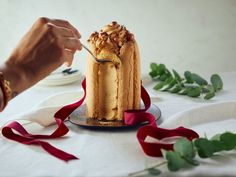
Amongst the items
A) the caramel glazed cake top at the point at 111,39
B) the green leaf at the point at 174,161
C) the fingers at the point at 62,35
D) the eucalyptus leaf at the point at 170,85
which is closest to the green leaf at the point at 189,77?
the eucalyptus leaf at the point at 170,85

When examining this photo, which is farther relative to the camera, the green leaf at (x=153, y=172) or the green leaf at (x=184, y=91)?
the green leaf at (x=184, y=91)

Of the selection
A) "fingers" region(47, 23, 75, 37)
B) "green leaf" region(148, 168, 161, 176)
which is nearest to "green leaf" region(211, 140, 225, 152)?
"green leaf" region(148, 168, 161, 176)

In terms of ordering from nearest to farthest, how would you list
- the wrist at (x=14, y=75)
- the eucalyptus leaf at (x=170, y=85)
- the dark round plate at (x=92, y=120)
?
the wrist at (x=14, y=75) → the dark round plate at (x=92, y=120) → the eucalyptus leaf at (x=170, y=85)

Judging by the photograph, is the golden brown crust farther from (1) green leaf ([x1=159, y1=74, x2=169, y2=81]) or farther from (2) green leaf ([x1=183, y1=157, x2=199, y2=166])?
(1) green leaf ([x1=159, y1=74, x2=169, y2=81])

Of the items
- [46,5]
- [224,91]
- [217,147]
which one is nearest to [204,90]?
[224,91]

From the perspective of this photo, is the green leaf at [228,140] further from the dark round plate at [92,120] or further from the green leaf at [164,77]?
the green leaf at [164,77]

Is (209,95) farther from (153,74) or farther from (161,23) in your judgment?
(161,23)

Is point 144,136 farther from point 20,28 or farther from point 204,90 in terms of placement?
point 20,28
